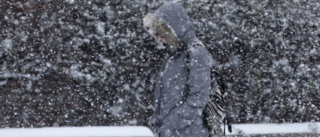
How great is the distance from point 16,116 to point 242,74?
2.98 m

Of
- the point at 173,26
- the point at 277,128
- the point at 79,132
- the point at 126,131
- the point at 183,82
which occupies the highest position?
the point at 173,26

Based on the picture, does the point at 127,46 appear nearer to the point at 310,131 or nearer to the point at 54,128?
the point at 54,128

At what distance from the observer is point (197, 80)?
2242 mm

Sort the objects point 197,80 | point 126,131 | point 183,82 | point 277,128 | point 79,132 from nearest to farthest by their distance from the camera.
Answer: point 197,80, point 183,82, point 79,132, point 126,131, point 277,128

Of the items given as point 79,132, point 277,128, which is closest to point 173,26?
point 79,132

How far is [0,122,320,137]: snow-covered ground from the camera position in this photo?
146 inches

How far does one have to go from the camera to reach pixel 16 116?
12.2 feet

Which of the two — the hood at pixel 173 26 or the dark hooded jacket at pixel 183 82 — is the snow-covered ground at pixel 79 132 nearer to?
the dark hooded jacket at pixel 183 82

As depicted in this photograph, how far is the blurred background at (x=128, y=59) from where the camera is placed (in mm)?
3648

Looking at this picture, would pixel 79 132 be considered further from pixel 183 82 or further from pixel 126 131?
pixel 183 82

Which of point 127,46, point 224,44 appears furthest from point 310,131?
point 127,46

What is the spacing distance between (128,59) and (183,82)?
1.63 m

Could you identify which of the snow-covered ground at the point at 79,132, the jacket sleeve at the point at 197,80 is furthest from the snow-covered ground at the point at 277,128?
the jacket sleeve at the point at 197,80

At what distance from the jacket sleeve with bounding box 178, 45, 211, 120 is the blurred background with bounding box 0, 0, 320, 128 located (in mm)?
1636
